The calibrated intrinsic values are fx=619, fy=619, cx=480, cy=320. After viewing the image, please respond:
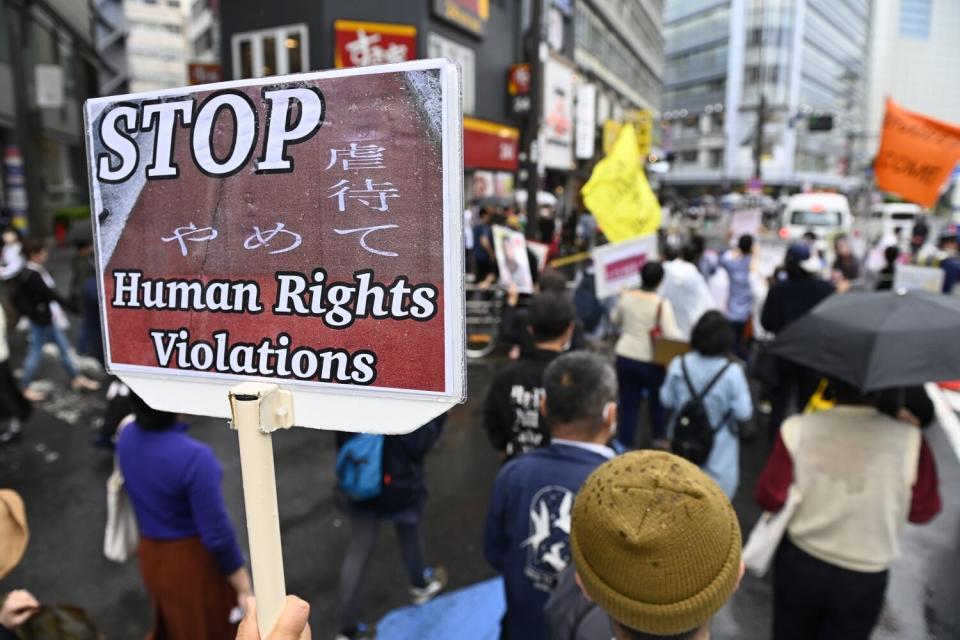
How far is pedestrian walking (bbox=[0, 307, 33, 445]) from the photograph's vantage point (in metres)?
5.35

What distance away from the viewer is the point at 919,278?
850 cm

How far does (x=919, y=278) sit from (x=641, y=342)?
593 cm

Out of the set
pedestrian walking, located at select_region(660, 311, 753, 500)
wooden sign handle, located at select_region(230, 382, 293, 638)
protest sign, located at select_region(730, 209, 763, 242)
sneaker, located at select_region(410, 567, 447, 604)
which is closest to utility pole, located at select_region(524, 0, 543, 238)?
protest sign, located at select_region(730, 209, 763, 242)

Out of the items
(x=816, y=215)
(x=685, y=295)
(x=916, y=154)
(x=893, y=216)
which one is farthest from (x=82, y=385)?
(x=893, y=216)

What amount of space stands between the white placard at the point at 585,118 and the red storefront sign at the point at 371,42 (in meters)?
13.3

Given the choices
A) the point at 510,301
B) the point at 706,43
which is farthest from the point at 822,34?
the point at 510,301

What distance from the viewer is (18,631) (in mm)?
1911

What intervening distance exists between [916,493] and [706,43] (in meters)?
84.0

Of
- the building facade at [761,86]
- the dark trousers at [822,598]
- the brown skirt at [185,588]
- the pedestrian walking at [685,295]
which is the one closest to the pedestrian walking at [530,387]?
the dark trousers at [822,598]

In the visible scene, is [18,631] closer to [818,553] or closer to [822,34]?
[818,553]

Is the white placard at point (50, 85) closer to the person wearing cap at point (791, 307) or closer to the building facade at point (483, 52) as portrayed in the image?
the building facade at point (483, 52)

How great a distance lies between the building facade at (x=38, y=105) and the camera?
70.0ft

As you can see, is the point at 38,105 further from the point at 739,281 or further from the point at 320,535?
the point at 739,281

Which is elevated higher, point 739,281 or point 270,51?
point 270,51
